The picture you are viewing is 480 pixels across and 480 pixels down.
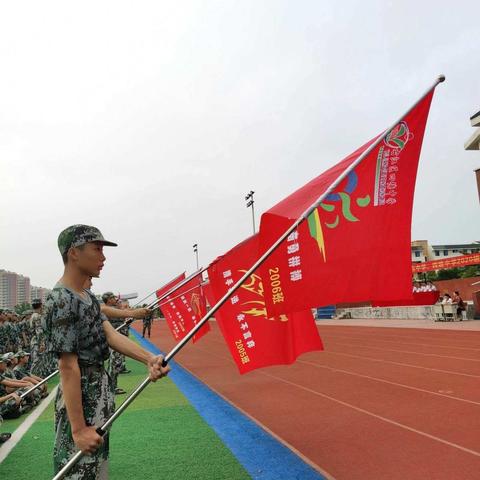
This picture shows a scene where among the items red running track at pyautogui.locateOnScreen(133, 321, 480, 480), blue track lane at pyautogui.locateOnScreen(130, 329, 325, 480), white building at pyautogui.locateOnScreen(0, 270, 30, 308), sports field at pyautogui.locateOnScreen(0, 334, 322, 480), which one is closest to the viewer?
blue track lane at pyautogui.locateOnScreen(130, 329, 325, 480)

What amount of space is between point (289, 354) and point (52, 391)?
283 inches

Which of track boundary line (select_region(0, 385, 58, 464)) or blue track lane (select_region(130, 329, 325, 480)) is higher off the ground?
track boundary line (select_region(0, 385, 58, 464))

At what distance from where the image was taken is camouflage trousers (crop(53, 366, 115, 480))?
82.0 inches

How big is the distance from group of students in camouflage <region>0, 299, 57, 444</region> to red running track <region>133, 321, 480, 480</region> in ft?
10.3

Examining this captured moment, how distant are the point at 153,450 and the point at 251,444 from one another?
111 cm

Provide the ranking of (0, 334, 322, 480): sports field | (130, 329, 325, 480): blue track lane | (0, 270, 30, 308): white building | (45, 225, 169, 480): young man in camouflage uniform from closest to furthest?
1. (45, 225, 169, 480): young man in camouflage uniform
2. (130, 329, 325, 480): blue track lane
3. (0, 334, 322, 480): sports field
4. (0, 270, 30, 308): white building

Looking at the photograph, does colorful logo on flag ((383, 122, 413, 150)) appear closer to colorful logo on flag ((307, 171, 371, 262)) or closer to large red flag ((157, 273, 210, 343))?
colorful logo on flag ((307, 171, 371, 262))

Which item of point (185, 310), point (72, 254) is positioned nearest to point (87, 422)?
point (72, 254)

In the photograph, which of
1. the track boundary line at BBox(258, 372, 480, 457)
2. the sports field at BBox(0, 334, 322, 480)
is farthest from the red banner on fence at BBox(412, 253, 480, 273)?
the sports field at BBox(0, 334, 322, 480)

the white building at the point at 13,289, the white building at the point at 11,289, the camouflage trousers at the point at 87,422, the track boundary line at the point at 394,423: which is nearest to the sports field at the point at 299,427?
the track boundary line at the point at 394,423

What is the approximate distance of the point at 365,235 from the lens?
309cm

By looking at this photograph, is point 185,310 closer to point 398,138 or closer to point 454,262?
point 398,138

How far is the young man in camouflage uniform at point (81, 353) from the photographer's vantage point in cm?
195

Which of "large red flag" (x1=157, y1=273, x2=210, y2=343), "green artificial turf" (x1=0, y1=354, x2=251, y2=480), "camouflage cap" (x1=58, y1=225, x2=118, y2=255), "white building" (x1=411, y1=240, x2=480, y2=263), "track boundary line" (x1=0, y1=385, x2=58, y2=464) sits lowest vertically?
"green artificial turf" (x1=0, y1=354, x2=251, y2=480)
